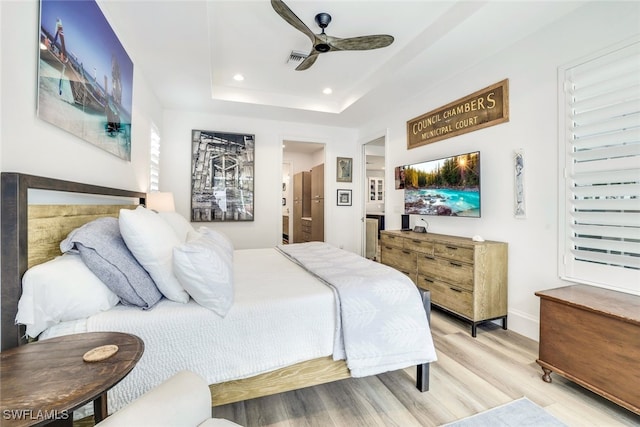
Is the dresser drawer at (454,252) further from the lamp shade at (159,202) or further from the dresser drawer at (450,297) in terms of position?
the lamp shade at (159,202)

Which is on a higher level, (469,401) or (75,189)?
(75,189)

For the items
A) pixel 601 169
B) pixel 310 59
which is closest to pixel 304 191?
pixel 310 59

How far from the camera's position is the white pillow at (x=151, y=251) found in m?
1.33

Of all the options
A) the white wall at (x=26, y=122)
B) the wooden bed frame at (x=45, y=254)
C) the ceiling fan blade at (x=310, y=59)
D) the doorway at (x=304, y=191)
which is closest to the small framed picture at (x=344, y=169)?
the doorway at (x=304, y=191)

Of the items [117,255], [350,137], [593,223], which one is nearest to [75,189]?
[117,255]

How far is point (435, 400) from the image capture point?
1686 millimetres

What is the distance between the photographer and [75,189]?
59.9 inches

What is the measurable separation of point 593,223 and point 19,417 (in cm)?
311

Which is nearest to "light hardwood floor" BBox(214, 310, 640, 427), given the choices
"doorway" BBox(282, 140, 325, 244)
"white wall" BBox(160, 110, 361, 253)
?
"white wall" BBox(160, 110, 361, 253)

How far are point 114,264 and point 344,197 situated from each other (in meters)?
4.45

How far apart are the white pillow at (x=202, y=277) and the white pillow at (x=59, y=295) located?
13.3 inches

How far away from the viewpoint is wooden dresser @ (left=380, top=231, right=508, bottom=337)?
2.55 meters

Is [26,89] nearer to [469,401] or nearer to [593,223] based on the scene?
[469,401]

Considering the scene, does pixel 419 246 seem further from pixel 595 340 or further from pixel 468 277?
pixel 595 340
